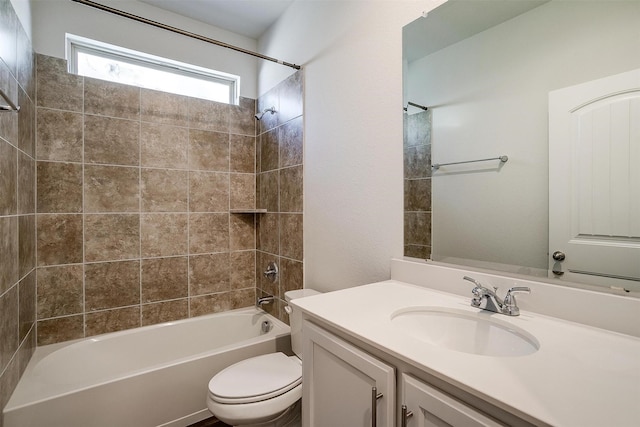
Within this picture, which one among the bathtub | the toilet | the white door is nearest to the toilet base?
the toilet

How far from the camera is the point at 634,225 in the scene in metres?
0.76

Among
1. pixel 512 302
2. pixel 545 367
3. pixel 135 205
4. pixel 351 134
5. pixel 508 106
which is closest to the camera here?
pixel 545 367

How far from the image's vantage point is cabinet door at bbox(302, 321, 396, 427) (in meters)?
0.72

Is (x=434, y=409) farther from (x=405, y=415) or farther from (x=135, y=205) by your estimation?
(x=135, y=205)

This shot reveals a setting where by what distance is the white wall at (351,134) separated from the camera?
1.36 m

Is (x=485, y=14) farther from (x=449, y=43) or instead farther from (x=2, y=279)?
(x=2, y=279)

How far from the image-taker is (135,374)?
4.99 ft

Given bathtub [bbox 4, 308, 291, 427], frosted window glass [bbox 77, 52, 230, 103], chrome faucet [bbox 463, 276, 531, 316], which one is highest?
frosted window glass [bbox 77, 52, 230, 103]

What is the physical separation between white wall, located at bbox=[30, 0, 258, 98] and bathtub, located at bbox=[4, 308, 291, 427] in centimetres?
189

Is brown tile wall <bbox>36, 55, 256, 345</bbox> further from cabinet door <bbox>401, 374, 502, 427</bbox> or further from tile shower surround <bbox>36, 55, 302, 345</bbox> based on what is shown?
cabinet door <bbox>401, 374, 502, 427</bbox>

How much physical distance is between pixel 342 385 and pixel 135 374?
127cm

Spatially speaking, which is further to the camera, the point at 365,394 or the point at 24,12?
the point at 24,12

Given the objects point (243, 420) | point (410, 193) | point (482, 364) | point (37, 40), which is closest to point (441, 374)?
point (482, 364)

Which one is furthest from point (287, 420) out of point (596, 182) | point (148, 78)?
point (148, 78)
